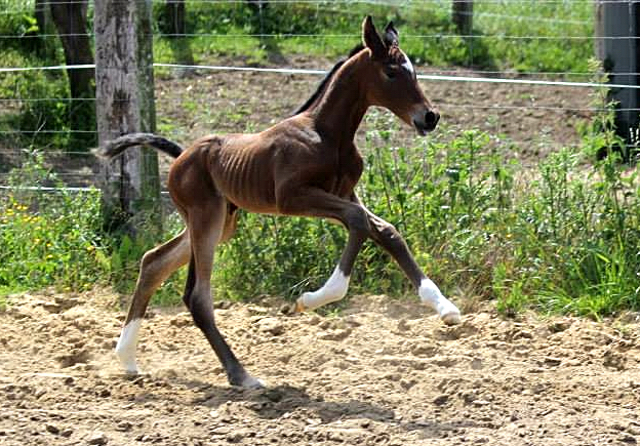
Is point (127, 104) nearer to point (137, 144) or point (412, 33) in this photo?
point (137, 144)

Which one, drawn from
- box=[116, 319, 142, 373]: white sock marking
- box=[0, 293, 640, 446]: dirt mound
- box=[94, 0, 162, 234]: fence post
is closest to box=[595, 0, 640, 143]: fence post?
box=[0, 293, 640, 446]: dirt mound

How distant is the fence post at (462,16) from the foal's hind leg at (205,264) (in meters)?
9.32

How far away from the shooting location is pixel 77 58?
10797mm

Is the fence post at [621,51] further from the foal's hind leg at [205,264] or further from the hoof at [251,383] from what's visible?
the hoof at [251,383]

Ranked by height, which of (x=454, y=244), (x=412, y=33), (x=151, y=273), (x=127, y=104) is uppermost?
(x=412, y=33)

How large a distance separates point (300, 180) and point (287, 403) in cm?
112

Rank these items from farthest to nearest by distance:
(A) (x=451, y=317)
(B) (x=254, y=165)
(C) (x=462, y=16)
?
(C) (x=462, y=16) → (B) (x=254, y=165) → (A) (x=451, y=317)

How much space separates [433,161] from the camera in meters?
8.22

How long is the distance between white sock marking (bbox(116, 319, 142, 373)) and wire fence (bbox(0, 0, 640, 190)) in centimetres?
310

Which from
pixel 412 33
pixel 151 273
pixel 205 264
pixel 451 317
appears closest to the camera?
pixel 451 317

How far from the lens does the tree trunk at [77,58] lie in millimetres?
10797

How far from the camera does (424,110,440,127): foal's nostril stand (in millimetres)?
5934

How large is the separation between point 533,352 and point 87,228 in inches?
141

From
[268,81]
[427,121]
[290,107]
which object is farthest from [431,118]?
[268,81]
